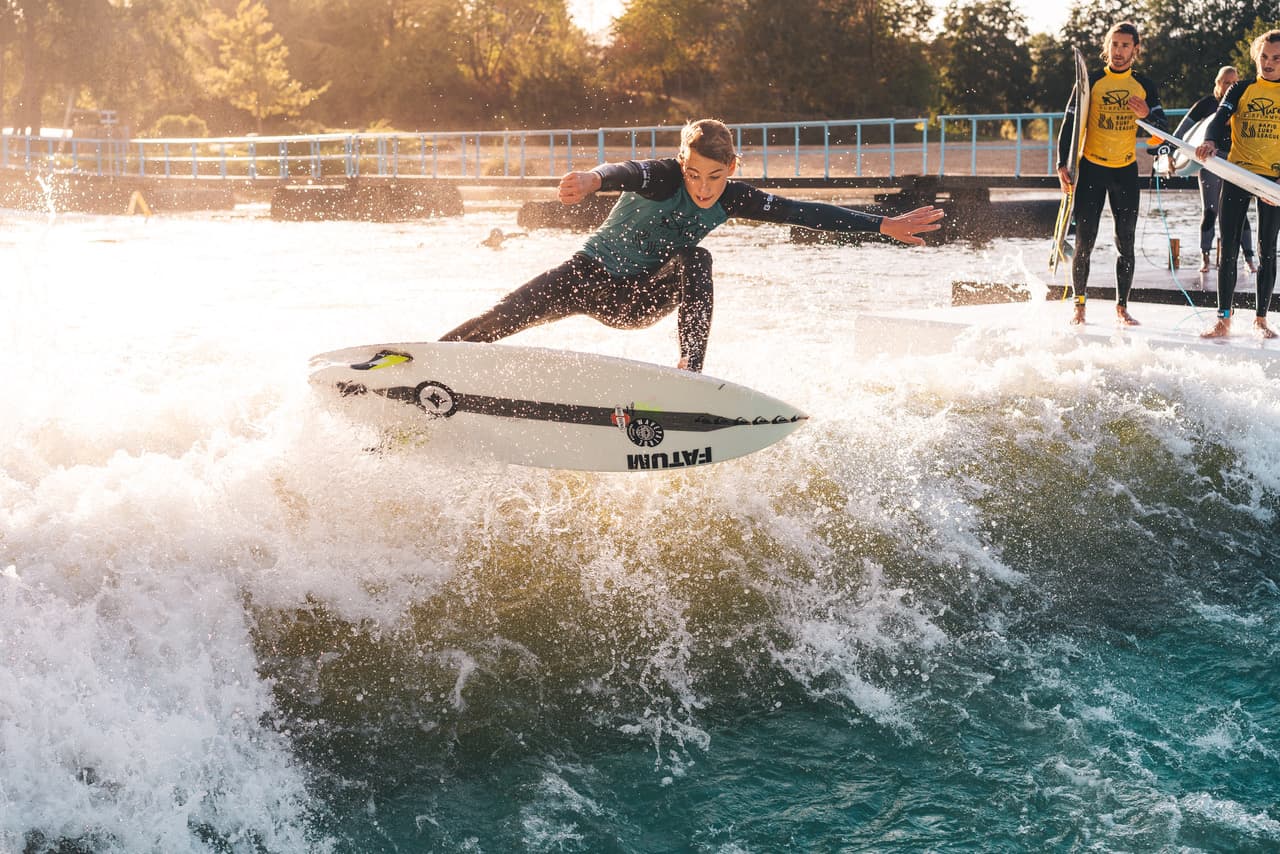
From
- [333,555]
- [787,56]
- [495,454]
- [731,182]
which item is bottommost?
[333,555]

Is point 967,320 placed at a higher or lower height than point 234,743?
higher

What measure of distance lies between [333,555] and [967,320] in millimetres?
5498

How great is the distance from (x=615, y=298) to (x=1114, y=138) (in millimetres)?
4080

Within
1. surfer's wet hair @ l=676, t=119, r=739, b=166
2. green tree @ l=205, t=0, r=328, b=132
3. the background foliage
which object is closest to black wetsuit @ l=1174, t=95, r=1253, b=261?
surfer's wet hair @ l=676, t=119, r=739, b=166

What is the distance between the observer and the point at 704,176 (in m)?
6.09

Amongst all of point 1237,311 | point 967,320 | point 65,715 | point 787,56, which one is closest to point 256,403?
point 65,715

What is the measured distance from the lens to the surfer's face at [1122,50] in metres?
8.14

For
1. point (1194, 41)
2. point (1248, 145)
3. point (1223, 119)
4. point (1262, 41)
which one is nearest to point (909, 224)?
point (1223, 119)

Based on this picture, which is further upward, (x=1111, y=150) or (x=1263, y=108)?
(x=1263, y=108)

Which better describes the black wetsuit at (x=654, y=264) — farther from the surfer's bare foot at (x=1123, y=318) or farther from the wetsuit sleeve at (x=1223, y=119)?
the surfer's bare foot at (x=1123, y=318)

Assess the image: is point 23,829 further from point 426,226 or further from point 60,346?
point 426,226

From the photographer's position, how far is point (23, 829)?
4781mm

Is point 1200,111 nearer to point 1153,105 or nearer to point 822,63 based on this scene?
point 1153,105

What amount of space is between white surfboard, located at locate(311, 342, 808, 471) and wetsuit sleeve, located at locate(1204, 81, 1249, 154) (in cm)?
403
